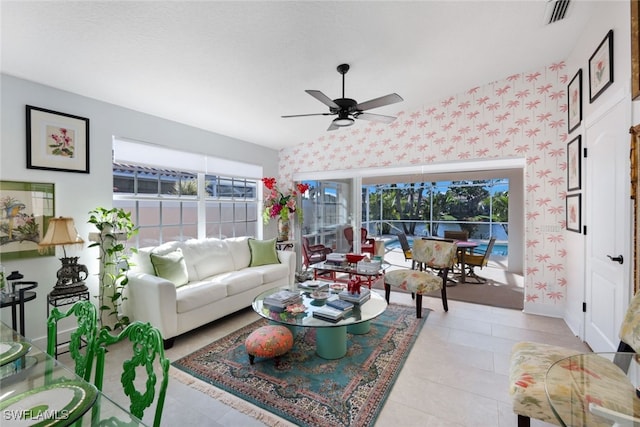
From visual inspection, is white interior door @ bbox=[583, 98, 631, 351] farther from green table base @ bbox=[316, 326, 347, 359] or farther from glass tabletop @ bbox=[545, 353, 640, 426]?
green table base @ bbox=[316, 326, 347, 359]

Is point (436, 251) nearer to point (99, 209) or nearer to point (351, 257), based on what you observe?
point (351, 257)

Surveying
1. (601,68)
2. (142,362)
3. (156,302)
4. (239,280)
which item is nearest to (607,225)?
(601,68)

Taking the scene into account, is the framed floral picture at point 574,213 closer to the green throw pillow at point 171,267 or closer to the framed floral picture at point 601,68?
the framed floral picture at point 601,68

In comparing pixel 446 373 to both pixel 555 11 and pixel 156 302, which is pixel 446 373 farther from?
pixel 555 11

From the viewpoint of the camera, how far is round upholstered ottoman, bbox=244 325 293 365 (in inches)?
91.4

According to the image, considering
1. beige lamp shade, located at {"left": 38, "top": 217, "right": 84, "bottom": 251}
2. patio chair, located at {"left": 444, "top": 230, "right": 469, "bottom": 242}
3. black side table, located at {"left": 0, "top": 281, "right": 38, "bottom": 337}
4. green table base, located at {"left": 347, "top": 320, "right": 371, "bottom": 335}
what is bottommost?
green table base, located at {"left": 347, "top": 320, "right": 371, "bottom": 335}

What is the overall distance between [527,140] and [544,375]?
3350mm

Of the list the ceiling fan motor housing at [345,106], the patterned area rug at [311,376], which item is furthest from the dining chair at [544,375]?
the ceiling fan motor housing at [345,106]

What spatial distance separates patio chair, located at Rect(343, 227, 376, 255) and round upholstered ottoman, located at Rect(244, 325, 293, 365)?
307 cm

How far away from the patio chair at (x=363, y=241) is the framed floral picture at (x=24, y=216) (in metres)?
4.09

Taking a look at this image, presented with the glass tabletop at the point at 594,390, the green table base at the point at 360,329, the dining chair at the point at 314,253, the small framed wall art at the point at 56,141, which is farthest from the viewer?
the dining chair at the point at 314,253

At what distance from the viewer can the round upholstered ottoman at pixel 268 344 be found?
232cm

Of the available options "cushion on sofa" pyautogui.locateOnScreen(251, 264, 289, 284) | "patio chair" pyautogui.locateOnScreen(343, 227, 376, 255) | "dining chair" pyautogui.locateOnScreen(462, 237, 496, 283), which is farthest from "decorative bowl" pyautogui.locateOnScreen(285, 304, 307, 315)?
"dining chair" pyautogui.locateOnScreen(462, 237, 496, 283)

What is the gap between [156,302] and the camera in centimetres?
273
